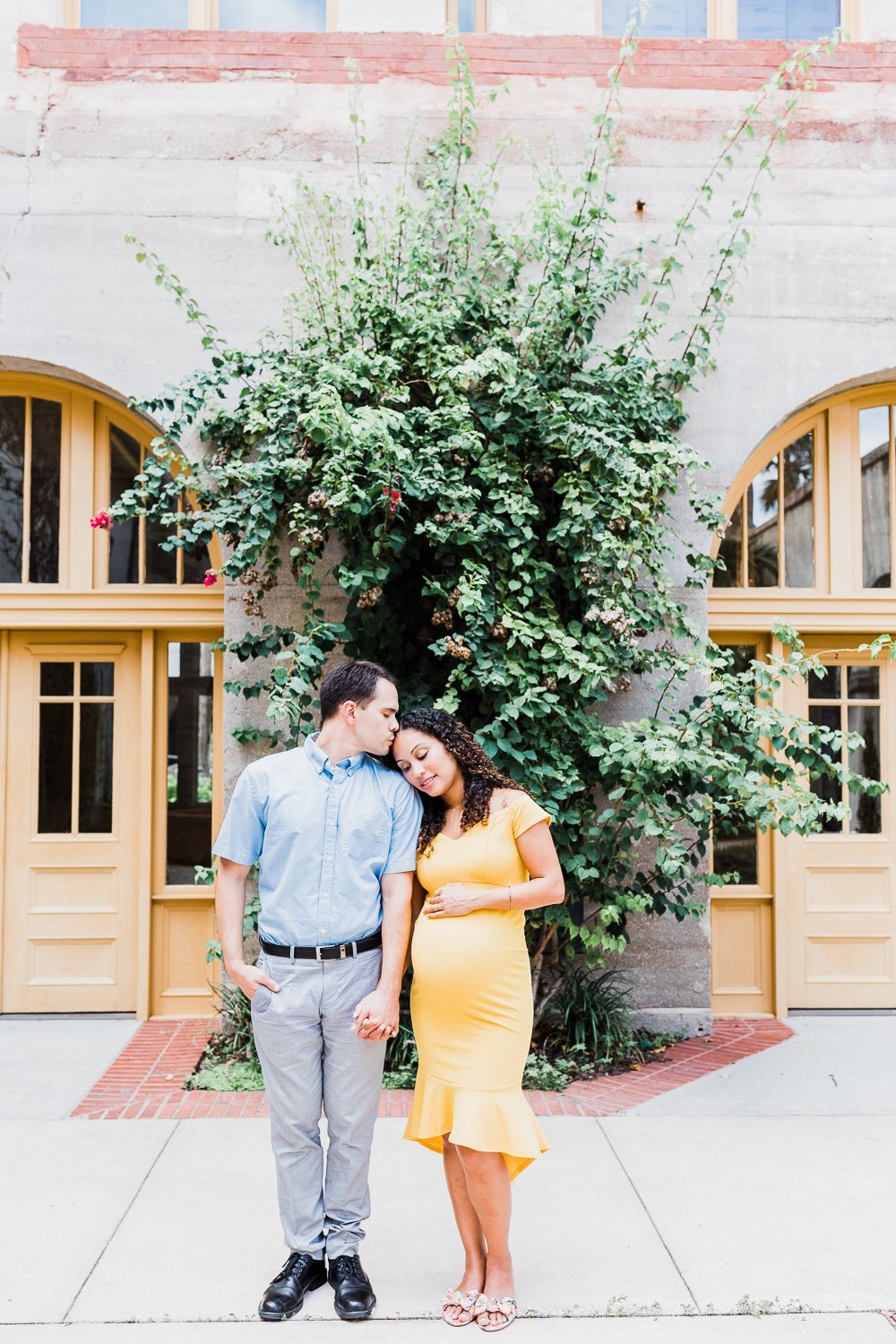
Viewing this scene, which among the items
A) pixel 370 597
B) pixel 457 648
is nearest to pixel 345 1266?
pixel 457 648

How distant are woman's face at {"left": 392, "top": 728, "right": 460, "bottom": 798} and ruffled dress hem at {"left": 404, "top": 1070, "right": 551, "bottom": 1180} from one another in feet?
2.87

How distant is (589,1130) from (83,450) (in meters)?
4.81

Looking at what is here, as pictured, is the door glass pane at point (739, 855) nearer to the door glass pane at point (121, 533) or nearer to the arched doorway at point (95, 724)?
the arched doorway at point (95, 724)

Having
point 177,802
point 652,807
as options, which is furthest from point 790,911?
point 177,802

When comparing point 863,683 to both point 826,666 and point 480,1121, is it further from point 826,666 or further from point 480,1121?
point 480,1121

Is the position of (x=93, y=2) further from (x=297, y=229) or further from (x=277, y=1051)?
(x=277, y=1051)

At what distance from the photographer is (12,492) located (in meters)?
6.49

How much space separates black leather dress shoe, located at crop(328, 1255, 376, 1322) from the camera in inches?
122

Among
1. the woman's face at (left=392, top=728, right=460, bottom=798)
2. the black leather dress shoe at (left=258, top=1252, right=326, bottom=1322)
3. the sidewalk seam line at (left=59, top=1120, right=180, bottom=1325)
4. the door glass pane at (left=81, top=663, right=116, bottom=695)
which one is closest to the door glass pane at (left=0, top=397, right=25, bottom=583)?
the door glass pane at (left=81, top=663, right=116, bottom=695)

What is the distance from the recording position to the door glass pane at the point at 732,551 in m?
6.62

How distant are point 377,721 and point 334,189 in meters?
4.25

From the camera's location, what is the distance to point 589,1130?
4.61m

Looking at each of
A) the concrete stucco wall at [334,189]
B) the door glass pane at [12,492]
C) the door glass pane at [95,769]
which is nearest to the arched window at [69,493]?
the door glass pane at [12,492]

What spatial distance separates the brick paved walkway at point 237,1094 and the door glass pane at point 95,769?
4.21 ft
